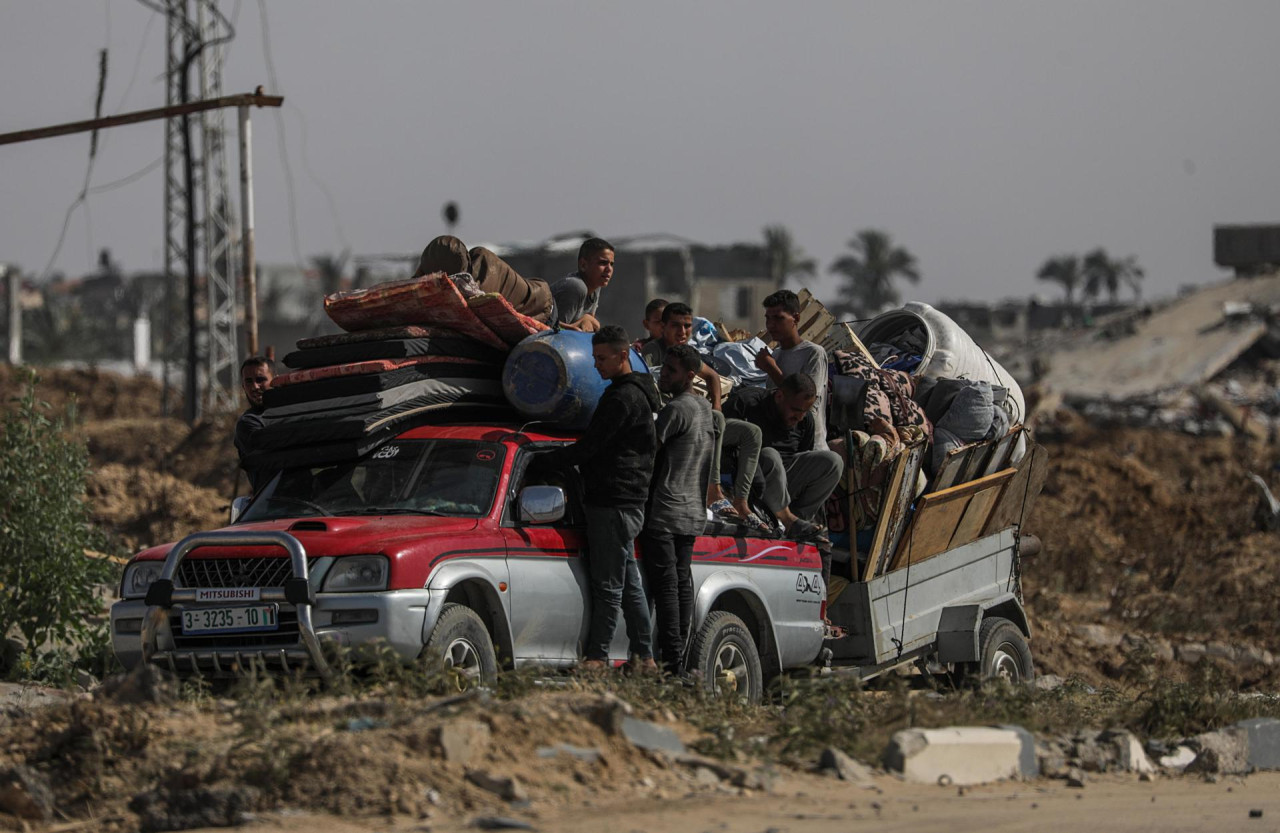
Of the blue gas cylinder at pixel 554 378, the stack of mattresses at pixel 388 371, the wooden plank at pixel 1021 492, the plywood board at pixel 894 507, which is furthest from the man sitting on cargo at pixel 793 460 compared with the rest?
the wooden plank at pixel 1021 492

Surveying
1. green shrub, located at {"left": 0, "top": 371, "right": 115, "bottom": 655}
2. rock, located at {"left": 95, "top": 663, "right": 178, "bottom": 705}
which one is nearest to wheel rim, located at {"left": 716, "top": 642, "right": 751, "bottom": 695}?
rock, located at {"left": 95, "top": 663, "right": 178, "bottom": 705}

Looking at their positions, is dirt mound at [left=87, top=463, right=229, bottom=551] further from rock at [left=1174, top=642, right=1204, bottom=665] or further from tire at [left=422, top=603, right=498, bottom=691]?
tire at [left=422, top=603, right=498, bottom=691]

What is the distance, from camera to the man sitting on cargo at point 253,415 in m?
9.34

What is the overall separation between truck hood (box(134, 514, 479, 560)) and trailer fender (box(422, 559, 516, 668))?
0.64ft

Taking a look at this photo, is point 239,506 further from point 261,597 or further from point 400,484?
point 261,597

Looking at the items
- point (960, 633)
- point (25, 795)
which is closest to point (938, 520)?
point (960, 633)

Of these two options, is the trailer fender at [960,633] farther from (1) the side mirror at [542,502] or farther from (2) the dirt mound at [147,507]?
(2) the dirt mound at [147,507]

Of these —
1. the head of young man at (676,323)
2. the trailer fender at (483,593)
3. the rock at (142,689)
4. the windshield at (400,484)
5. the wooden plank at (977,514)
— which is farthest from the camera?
the wooden plank at (977,514)

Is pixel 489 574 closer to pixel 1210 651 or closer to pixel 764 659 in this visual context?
pixel 764 659

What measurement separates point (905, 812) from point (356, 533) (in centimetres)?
301

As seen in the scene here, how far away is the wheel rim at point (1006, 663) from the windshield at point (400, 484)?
15.1 feet

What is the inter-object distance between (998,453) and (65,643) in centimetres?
735

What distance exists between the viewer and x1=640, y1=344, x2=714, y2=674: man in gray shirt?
352 inches

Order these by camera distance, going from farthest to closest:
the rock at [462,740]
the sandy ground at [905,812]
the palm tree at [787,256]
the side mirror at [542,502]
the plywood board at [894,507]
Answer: the palm tree at [787,256]
the plywood board at [894,507]
the side mirror at [542,502]
the rock at [462,740]
the sandy ground at [905,812]
